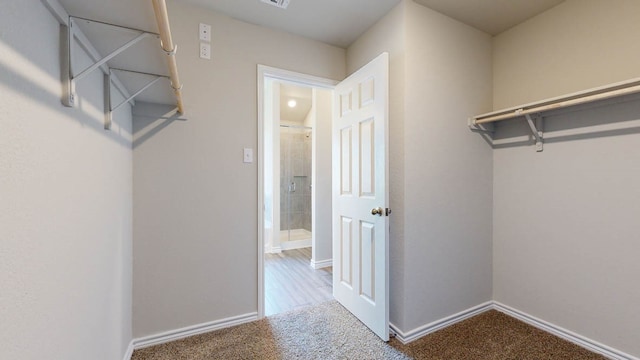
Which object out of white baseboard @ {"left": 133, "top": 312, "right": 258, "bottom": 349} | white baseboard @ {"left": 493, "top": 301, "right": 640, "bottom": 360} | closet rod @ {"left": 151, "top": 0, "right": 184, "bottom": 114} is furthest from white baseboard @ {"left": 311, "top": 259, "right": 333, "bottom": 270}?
closet rod @ {"left": 151, "top": 0, "right": 184, "bottom": 114}

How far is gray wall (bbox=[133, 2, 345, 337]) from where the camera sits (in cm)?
167

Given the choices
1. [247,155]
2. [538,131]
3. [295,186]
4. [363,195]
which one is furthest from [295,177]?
[538,131]

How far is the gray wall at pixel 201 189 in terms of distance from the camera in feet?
5.49

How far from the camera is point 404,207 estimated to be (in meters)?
1.76

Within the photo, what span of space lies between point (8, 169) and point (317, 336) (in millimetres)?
1787

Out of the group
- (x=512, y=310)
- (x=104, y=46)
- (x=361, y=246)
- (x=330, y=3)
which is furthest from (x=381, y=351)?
(x=330, y=3)

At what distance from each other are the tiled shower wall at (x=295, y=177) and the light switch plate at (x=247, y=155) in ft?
7.61

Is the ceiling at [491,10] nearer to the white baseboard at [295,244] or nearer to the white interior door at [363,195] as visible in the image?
the white interior door at [363,195]

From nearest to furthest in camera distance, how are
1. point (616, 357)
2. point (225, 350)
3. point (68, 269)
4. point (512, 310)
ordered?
point (68, 269)
point (616, 357)
point (225, 350)
point (512, 310)

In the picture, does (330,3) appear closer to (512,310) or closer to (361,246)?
(361,246)

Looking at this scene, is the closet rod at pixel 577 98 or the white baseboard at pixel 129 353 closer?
the closet rod at pixel 577 98

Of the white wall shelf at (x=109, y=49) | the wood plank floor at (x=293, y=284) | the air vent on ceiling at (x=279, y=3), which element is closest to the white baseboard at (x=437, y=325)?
the wood plank floor at (x=293, y=284)

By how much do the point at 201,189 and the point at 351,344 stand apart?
4.81 feet

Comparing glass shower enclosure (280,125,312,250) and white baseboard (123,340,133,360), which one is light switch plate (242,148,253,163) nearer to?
white baseboard (123,340,133,360)
